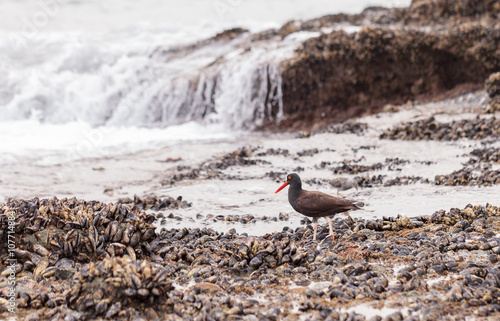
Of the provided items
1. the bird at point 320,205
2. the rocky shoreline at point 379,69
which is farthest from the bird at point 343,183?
the rocky shoreline at point 379,69

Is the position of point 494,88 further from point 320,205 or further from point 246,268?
point 246,268

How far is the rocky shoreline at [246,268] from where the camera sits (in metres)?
3.94

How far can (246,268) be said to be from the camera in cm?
508

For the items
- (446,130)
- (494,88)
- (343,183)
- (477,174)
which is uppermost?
(494,88)

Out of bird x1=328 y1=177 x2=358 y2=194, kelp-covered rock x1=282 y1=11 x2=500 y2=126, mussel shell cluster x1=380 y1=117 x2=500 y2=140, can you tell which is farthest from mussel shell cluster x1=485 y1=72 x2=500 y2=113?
bird x1=328 y1=177 x2=358 y2=194

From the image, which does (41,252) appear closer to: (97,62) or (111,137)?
(111,137)

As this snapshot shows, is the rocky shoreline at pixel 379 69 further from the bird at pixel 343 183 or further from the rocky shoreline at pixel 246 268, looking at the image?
the rocky shoreline at pixel 246 268

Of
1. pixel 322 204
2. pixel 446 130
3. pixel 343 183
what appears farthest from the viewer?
pixel 446 130

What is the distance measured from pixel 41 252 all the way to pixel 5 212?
27.9 inches

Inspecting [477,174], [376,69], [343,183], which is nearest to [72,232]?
[343,183]

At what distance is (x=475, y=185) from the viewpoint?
859cm

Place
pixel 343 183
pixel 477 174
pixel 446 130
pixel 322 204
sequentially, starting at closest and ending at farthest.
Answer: pixel 322 204 → pixel 477 174 → pixel 343 183 → pixel 446 130

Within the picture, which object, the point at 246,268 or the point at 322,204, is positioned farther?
the point at 322,204

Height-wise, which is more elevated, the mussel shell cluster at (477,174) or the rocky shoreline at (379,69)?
the rocky shoreline at (379,69)
